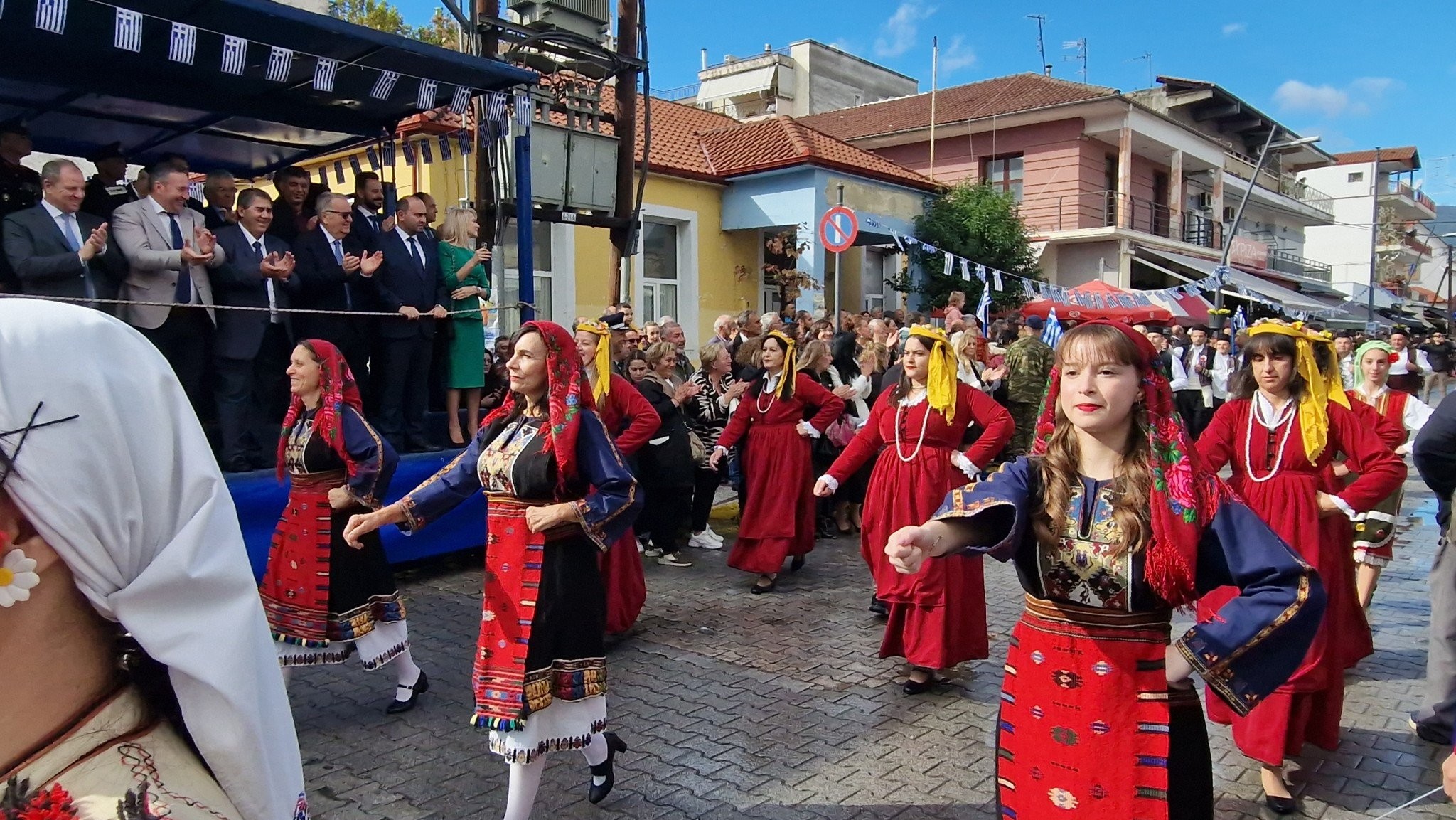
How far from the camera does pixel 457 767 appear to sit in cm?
405

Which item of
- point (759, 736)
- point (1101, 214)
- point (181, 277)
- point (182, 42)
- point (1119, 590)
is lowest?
point (759, 736)

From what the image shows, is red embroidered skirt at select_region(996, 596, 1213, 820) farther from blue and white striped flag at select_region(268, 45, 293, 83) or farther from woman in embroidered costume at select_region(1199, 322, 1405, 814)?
blue and white striped flag at select_region(268, 45, 293, 83)

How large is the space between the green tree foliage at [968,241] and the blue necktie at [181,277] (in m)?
16.3

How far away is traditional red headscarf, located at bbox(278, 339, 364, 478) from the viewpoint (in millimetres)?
4641

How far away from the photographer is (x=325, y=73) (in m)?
6.74

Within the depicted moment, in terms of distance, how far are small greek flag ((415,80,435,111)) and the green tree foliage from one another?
14534 millimetres

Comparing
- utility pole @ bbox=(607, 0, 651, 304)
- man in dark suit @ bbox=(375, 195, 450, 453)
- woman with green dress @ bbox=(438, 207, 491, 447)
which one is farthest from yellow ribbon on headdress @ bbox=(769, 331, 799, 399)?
utility pole @ bbox=(607, 0, 651, 304)

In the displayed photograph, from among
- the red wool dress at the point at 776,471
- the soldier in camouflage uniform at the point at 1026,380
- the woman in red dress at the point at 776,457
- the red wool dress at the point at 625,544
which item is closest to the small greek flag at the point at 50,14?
the red wool dress at the point at 625,544

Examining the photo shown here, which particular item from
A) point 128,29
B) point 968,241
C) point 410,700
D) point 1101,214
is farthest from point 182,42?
point 1101,214

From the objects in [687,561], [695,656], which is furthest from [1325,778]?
[687,561]

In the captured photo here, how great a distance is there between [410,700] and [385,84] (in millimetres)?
4748

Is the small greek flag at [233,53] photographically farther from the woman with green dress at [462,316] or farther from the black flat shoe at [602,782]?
the black flat shoe at [602,782]

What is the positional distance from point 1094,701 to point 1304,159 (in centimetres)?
4860

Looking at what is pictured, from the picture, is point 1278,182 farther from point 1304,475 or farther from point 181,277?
point 181,277
